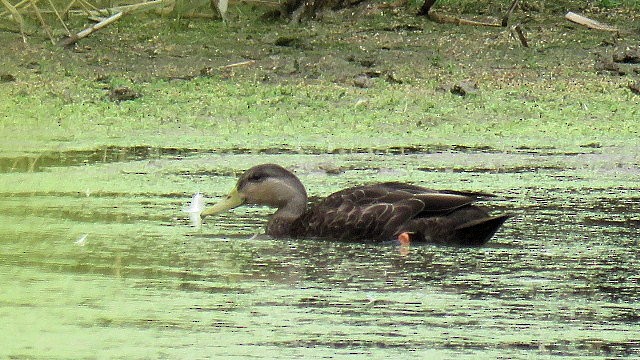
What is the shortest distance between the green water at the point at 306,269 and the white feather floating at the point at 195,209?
41 mm

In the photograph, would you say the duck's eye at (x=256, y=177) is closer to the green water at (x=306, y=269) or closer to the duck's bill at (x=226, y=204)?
the duck's bill at (x=226, y=204)

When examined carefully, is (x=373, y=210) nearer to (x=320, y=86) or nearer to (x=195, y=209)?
(x=195, y=209)

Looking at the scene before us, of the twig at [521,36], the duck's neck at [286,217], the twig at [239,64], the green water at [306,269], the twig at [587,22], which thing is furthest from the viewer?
the twig at [587,22]

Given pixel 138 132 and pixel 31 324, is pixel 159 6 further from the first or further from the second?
pixel 31 324

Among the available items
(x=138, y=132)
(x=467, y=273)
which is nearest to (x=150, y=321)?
(x=467, y=273)

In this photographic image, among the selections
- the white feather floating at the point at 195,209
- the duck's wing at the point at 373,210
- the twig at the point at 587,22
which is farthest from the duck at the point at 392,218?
the twig at the point at 587,22

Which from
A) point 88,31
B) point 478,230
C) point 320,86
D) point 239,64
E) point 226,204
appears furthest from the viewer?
point 88,31

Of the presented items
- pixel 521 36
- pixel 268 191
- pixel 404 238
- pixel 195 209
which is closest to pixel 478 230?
pixel 404 238

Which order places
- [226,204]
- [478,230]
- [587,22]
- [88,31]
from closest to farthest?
[478,230] < [226,204] < [88,31] < [587,22]

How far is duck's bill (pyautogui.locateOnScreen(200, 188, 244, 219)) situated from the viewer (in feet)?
19.6

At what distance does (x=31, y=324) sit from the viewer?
4.21 meters

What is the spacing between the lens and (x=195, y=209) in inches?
242

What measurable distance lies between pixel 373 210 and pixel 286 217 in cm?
37

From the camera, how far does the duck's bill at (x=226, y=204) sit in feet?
19.6
